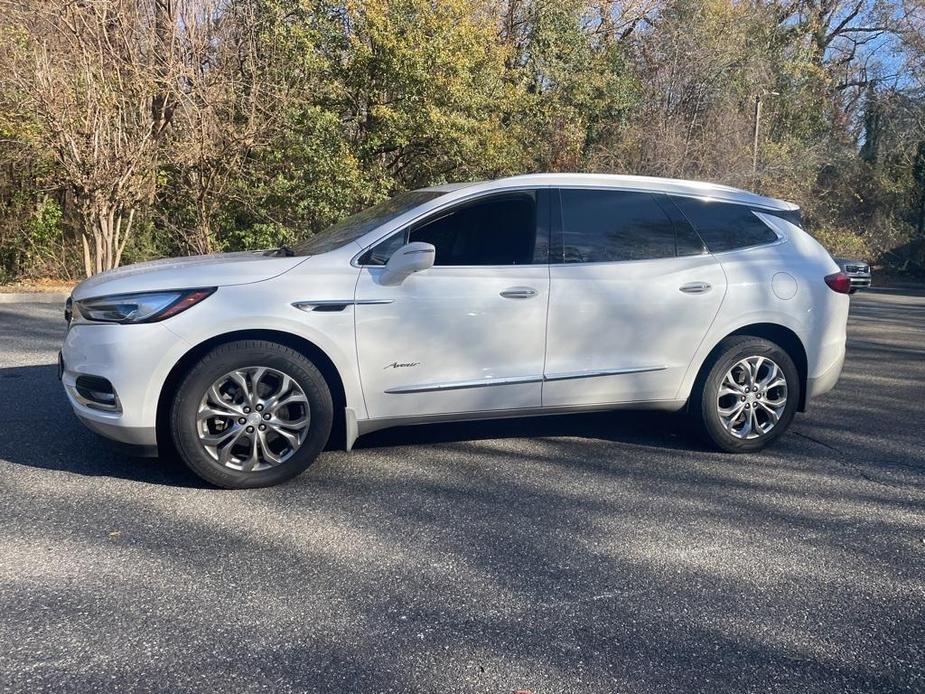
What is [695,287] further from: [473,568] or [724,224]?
[473,568]

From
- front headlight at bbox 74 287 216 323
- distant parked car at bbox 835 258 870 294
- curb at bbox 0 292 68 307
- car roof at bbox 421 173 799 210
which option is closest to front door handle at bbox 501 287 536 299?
car roof at bbox 421 173 799 210

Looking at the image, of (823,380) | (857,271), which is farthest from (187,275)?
(857,271)

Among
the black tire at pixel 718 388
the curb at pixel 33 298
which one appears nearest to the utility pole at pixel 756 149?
the curb at pixel 33 298

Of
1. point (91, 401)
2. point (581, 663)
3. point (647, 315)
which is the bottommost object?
point (581, 663)

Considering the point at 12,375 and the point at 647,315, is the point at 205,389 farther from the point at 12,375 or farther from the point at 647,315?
the point at 12,375

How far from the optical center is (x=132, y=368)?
4.41m

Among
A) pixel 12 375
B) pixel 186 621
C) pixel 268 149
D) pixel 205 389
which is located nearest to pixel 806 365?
pixel 205 389

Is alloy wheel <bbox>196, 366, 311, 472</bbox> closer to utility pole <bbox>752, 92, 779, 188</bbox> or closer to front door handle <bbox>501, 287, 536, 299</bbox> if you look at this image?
front door handle <bbox>501, 287, 536, 299</bbox>

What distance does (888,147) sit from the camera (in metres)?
31.0

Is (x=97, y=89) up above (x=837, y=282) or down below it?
above

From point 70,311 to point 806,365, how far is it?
454 cm

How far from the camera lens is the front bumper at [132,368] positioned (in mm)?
4414

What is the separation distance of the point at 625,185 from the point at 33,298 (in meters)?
11.8

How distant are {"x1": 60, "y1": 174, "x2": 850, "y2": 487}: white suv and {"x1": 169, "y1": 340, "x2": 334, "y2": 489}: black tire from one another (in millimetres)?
10
